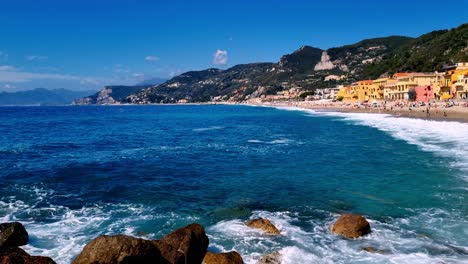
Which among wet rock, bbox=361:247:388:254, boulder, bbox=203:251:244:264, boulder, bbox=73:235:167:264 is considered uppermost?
boulder, bbox=73:235:167:264

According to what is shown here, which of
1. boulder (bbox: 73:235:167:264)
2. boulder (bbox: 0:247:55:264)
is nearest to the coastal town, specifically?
boulder (bbox: 73:235:167:264)

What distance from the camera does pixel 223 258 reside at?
9.75 metres

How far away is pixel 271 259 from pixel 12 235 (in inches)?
305

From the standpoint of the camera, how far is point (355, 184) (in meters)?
19.4

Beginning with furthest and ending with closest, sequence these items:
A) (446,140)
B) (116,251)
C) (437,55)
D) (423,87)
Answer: (437,55), (423,87), (446,140), (116,251)

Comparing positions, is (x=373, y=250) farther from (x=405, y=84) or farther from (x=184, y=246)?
(x=405, y=84)

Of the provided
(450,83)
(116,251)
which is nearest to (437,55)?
(450,83)

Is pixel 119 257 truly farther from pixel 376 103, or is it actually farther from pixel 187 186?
pixel 376 103

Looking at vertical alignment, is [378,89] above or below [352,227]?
above

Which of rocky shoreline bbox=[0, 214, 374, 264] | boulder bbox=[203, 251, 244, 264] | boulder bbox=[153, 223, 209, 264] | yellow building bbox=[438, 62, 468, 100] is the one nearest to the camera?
rocky shoreline bbox=[0, 214, 374, 264]

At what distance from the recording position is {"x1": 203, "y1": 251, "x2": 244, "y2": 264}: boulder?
9.67 meters

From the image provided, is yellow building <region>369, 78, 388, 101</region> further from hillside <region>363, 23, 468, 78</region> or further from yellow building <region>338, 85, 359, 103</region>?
hillside <region>363, 23, 468, 78</region>

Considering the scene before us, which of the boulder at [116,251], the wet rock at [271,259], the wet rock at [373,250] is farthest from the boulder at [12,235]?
the wet rock at [373,250]

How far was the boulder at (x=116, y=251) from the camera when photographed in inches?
316
